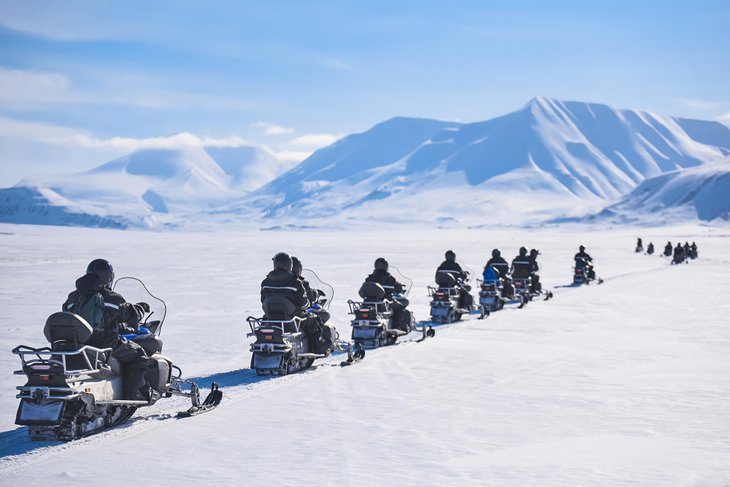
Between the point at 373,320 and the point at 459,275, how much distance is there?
477cm

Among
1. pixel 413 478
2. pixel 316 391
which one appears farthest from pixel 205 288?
pixel 413 478

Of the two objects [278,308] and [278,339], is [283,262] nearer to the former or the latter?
[278,308]

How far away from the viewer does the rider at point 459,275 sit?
18.3 m

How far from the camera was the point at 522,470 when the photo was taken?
22.6 ft

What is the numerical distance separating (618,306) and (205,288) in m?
13.4

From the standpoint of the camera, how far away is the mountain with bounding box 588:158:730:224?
16450 centimetres

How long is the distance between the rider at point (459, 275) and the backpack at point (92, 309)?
437 inches

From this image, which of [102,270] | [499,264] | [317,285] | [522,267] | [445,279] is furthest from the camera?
[522,267]

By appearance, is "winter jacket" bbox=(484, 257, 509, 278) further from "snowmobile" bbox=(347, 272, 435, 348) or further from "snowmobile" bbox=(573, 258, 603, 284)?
"snowmobile" bbox=(573, 258, 603, 284)

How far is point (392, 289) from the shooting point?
15.2m

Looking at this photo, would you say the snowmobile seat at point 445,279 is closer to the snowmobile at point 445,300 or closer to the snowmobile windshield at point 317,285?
the snowmobile at point 445,300

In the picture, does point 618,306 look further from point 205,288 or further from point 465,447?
point 465,447

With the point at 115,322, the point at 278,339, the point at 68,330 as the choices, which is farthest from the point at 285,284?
the point at 68,330

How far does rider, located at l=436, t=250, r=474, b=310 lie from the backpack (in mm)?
11111
